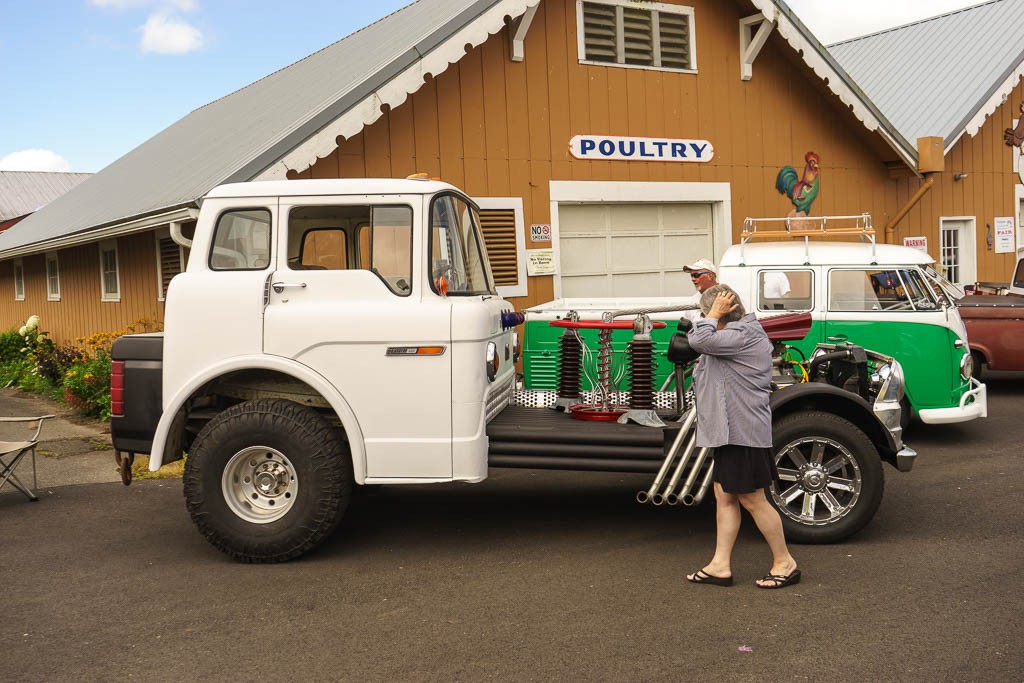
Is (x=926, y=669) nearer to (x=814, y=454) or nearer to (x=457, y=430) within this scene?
(x=814, y=454)

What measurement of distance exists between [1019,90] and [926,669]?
17.4 meters

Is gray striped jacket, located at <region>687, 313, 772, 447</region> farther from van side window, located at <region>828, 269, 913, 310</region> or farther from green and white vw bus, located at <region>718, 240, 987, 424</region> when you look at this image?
van side window, located at <region>828, 269, 913, 310</region>

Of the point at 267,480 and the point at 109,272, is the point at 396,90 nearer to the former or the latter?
the point at 267,480

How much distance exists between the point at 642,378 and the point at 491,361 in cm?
98

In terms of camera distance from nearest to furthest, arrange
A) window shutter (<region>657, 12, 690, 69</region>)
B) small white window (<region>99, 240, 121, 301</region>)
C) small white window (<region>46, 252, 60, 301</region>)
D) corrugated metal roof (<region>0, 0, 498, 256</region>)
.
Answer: corrugated metal roof (<region>0, 0, 498, 256</region>) < window shutter (<region>657, 12, 690, 69</region>) < small white window (<region>99, 240, 121, 301</region>) < small white window (<region>46, 252, 60, 301</region>)

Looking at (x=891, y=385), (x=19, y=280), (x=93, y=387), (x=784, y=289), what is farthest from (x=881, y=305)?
(x=19, y=280)

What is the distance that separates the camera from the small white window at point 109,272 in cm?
1564

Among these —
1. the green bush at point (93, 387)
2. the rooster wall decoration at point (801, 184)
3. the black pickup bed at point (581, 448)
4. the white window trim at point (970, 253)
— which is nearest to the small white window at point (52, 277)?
the green bush at point (93, 387)

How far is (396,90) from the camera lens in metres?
10.5

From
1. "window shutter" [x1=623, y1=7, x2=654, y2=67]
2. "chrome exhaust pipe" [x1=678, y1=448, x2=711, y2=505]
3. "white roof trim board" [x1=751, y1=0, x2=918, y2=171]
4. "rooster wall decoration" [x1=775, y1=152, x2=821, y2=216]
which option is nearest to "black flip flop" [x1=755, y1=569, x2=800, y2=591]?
"chrome exhaust pipe" [x1=678, y1=448, x2=711, y2=505]

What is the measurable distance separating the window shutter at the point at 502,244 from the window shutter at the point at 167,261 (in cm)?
431

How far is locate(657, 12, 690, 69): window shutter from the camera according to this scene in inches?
519

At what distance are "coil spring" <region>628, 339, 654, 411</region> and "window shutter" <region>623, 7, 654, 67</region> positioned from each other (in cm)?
746

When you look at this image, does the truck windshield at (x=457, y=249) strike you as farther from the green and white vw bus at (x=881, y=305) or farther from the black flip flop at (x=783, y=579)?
the green and white vw bus at (x=881, y=305)
